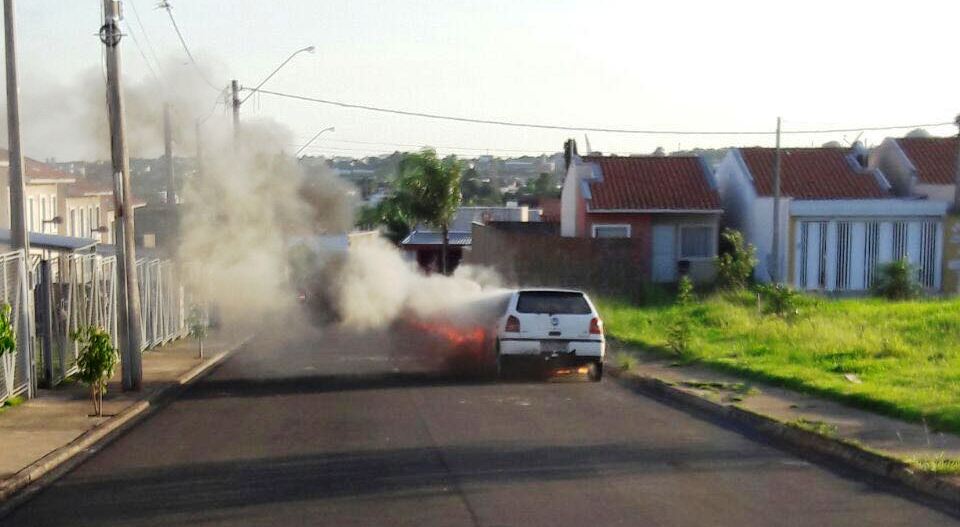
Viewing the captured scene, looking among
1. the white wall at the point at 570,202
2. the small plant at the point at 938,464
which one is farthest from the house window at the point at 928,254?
the small plant at the point at 938,464

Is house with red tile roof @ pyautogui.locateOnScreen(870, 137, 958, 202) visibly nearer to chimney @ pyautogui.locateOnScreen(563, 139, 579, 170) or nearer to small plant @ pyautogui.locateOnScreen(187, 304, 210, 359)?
chimney @ pyautogui.locateOnScreen(563, 139, 579, 170)

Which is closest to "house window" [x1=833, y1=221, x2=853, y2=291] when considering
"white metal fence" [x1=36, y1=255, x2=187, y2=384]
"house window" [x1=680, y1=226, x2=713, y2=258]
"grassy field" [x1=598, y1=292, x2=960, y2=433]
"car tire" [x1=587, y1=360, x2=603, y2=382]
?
"house window" [x1=680, y1=226, x2=713, y2=258]

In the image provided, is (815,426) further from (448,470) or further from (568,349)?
(568,349)

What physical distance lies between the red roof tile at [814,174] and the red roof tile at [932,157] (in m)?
1.60

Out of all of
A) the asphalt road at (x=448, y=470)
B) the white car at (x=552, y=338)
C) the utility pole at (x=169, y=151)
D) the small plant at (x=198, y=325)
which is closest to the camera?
the asphalt road at (x=448, y=470)

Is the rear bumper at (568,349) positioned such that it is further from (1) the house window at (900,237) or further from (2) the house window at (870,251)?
(1) the house window at (900,237)

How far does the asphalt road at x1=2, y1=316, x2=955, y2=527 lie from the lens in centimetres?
928

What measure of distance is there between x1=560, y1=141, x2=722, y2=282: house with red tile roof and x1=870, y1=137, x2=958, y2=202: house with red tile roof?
22.8 ft

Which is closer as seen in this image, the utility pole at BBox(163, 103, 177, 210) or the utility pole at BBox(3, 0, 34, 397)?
the utility pole at BBox(3, 0, 34, 397)

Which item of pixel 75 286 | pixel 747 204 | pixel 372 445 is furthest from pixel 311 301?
pixel 372 445

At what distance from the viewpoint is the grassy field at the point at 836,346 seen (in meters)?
15.4

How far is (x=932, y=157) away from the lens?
140 ft

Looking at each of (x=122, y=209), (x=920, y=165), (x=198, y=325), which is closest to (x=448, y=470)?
(x=122, y=209)

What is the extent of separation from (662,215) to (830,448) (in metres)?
29.9
